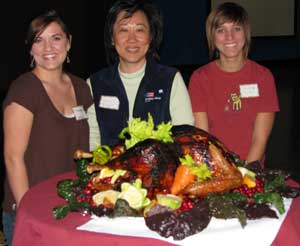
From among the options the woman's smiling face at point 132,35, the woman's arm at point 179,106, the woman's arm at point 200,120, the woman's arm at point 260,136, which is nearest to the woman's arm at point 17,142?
the woman's smiling face at point 132,35

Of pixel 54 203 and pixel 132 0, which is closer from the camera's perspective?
pixel 54 203

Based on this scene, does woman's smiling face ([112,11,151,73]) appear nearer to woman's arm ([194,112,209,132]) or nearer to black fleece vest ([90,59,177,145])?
black fleece vest ([90,59,177,145])

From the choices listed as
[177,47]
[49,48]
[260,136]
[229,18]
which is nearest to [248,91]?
[260,136]

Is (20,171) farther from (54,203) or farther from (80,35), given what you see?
(80,35)

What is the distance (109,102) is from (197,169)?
1361mm

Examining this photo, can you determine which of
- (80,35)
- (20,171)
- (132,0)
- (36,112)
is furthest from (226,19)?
(80,35)

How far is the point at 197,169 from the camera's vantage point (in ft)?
7.46

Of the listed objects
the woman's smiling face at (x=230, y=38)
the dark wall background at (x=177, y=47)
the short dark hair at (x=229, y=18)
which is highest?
the short dark hair at (x=229, y=18)

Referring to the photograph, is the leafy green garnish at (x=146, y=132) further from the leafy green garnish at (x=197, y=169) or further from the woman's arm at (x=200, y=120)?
the woman's arm at (x=200, y=120)

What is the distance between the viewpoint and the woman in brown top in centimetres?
301

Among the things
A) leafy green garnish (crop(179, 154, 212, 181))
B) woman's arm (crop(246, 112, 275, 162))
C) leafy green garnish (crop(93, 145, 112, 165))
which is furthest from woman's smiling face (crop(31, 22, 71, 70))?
woman's arm (crop(246, 112, 275, 162))

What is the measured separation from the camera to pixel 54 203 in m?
2.44

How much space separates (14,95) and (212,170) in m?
1.27

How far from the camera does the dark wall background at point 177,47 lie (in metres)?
8.95
